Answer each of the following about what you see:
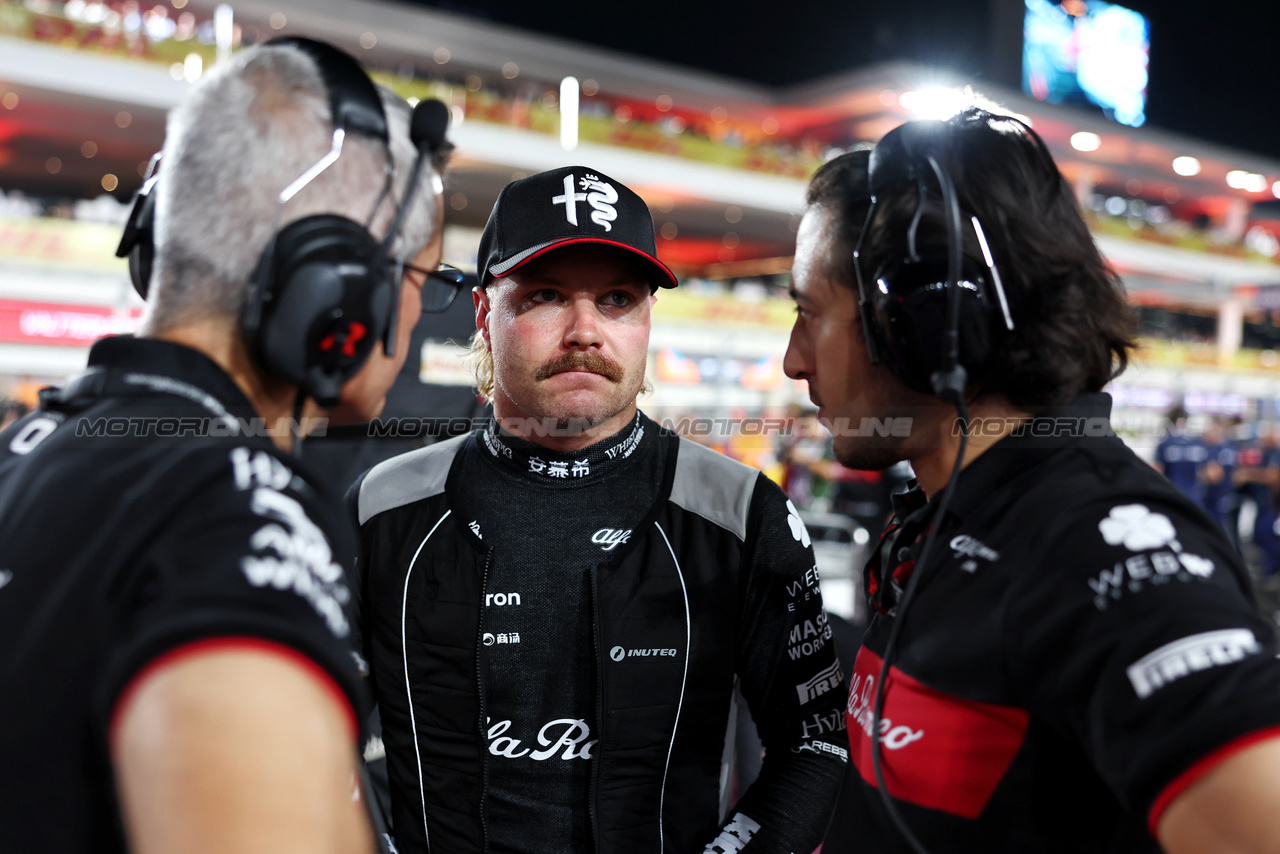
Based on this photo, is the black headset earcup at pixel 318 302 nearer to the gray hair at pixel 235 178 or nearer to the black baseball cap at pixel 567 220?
the gray hair at pixel 235 178

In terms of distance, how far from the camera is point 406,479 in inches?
61.2

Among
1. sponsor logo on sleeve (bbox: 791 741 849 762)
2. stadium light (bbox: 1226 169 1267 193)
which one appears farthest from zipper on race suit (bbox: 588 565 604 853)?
stadium light (bbox: 1226 169 1267 193)

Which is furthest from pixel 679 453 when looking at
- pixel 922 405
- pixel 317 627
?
pixel 317 627

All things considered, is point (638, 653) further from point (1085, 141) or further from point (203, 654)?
point (1085, 141)

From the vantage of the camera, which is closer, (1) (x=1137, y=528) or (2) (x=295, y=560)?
(2) (x=295, y=560)

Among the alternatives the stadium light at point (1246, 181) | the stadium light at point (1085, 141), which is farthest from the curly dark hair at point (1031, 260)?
the stadium light at point (1246, 181)

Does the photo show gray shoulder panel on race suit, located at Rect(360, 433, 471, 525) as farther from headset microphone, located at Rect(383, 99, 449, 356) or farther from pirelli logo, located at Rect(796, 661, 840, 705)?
pirelli logo, located at Rect(796, 661, 840, 705)

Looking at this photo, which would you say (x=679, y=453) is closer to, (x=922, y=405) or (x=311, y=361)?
(x=922, y=405)

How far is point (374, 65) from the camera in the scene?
1772cm

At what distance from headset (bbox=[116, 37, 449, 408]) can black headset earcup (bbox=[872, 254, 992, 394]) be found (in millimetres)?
542

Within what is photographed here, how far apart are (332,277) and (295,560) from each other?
0.31m

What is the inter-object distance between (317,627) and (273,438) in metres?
0.32

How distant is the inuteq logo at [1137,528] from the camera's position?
2.58ft

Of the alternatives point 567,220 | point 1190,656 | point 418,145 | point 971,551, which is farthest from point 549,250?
point 1190,656
